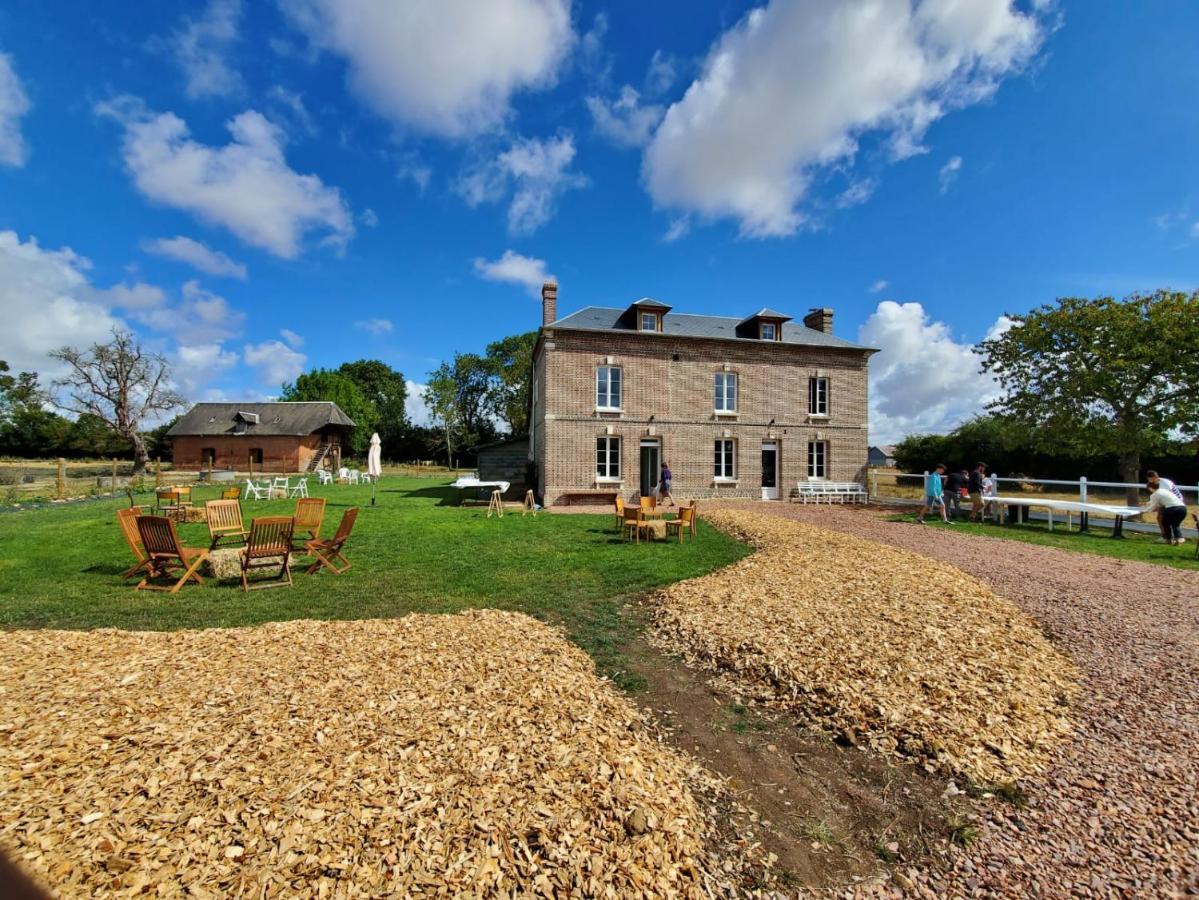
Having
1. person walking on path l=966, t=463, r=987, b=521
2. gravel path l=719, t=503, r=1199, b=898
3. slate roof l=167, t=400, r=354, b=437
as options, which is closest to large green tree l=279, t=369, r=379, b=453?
slate roof l=167, t=400, r=354, b=437

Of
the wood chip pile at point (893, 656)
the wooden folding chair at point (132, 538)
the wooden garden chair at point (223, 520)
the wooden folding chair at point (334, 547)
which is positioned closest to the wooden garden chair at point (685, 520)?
the wood chip pile at point (893, 656)

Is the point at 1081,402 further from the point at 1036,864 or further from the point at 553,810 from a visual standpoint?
the point at 553,810

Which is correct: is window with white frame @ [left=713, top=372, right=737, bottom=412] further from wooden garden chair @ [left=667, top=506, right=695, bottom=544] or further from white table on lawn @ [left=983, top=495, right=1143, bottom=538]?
wooden garden chair @ [left=667, top=506, right=695, bottom=544]

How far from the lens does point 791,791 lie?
11.6 feet

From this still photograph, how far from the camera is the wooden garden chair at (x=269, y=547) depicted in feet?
25.4

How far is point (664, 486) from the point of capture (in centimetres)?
2027

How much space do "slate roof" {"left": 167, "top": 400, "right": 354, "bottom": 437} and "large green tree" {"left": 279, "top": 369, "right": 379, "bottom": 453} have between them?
12.8 m

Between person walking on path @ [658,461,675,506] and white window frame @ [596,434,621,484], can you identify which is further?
white window frame @ [596,434,621,484]

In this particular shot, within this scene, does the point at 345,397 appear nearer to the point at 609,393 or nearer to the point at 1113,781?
the point at 609,393

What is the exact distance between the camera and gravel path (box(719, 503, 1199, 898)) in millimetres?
2840

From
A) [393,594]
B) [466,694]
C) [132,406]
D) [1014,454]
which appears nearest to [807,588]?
[466,694]

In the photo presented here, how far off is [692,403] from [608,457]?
4079 mm

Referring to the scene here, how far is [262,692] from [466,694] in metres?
1.53

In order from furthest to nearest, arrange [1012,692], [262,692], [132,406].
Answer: [132,406]
[1012,692]
[262,692]
